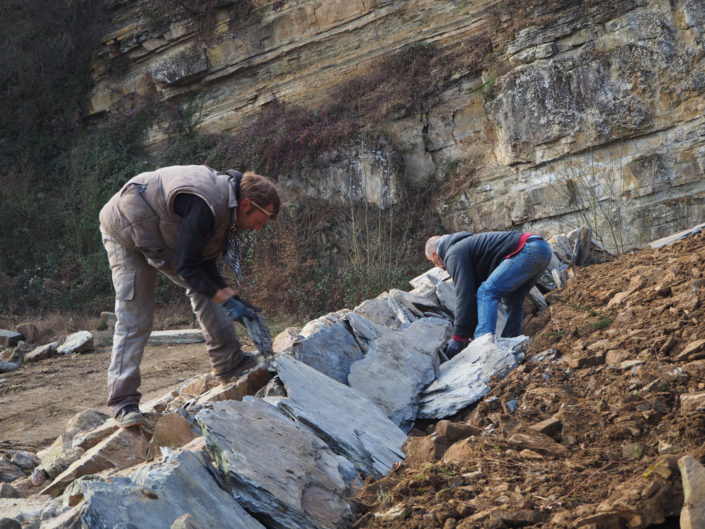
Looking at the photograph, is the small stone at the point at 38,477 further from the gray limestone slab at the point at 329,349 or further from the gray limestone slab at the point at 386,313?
the gray limestone slab at the point at 386,313

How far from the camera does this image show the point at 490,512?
211 cm

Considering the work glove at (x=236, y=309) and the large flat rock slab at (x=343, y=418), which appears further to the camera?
the work glove at (x=236, y=309)

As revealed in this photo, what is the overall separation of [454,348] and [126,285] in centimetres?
234

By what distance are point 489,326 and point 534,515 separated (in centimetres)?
240

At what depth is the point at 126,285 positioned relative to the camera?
3520 millimetres

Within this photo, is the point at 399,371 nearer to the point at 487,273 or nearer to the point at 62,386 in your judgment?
the point at 487,273

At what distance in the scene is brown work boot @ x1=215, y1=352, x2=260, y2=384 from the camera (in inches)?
148

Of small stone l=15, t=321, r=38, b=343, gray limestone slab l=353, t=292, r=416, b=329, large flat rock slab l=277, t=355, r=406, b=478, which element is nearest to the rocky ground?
large flat rock slab l=277, t=355, r=406, b=478

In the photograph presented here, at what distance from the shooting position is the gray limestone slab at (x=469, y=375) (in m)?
3.58

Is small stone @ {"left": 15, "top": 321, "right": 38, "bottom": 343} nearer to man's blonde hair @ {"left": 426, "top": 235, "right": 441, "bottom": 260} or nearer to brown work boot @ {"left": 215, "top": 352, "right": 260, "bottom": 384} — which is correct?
brown work boot @ {"left": 215, "top": 352, "right": 260, "bottom": 384}

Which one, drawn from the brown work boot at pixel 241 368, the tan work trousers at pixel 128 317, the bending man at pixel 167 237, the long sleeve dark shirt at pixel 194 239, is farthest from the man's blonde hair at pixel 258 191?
the brown work boot at pixel 241 368

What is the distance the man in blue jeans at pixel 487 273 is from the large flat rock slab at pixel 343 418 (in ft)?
4.10

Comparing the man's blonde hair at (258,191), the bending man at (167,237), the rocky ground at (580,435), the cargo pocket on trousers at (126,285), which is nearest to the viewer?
the rocky ground at (580,435)

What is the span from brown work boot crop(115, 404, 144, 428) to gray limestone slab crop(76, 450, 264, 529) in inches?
37.6
